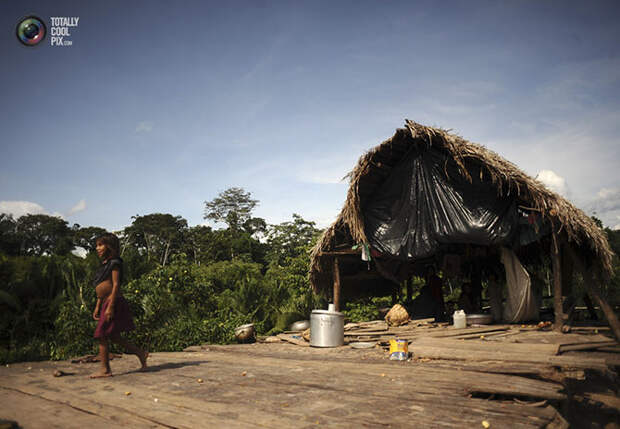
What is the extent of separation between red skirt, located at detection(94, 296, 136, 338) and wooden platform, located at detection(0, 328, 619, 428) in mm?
474

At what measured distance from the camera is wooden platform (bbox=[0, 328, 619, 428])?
2715 mm

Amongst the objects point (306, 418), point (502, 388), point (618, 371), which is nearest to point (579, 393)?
point (618, 371)

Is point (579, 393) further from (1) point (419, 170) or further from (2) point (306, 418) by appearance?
(1) point (419, 170)

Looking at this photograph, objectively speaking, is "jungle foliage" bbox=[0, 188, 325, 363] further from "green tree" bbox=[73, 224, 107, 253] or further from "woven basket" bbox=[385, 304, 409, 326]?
"green tree" bbox=[73, 224, 107, 253]

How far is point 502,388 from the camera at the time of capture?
11.0 feet

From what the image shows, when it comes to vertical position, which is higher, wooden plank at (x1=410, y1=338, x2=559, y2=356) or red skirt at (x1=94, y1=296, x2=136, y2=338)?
red skirt at (x1=94, y1=296, x2=136, y2=338)

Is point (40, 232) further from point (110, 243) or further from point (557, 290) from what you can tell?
point (557, 290)

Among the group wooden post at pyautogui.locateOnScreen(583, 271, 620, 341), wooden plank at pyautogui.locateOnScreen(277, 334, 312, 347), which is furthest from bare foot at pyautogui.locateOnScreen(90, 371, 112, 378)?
wooden post at pyautogui.locateOnScreen(583, 271, 620, 341)

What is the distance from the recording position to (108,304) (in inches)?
173

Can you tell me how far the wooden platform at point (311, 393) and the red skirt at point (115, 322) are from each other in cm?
47

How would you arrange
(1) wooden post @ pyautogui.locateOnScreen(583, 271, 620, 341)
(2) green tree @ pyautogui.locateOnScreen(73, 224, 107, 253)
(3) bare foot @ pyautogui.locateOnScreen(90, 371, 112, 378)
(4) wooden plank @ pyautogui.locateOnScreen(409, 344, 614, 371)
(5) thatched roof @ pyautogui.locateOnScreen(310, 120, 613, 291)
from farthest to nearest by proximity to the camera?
(2) green tree @ pyautogui.locateOnScreen(73, 224, 107, 253) < (5) thatched roof @ pyautogui.locateOnScreen(310, 120, 613, 291) < (1) wooden post @ pyautogui.locateOnScreen(583, 271, 620, 341) < (3) bare foot @ pyautogui.locateOnScreen(90, 371, 112, 378) < (4) wooden plank @ pyautogui.locateOnScreen(409, 344, 614, 371)

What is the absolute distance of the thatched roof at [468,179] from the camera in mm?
6941

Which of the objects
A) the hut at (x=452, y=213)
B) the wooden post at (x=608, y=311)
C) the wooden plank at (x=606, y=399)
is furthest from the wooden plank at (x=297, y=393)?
the hut at (x=452, y=213)

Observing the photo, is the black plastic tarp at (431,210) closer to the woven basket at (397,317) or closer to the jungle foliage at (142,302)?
the woven basket at (397,317)
